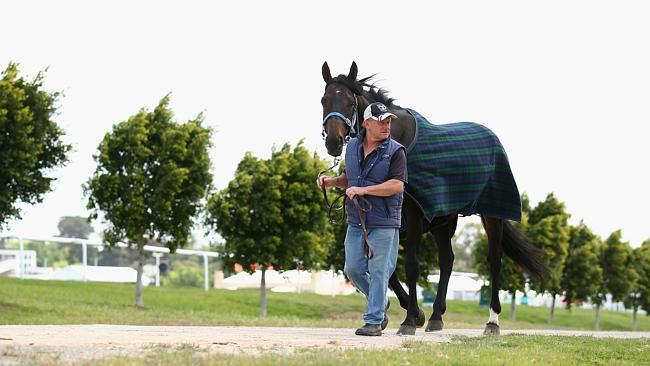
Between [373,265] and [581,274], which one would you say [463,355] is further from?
[581,274]

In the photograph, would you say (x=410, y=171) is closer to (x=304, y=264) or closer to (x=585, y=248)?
(x=304, y=264)

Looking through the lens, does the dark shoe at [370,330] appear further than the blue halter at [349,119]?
No

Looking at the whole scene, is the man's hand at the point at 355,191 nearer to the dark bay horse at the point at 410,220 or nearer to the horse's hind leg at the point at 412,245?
the dark bay horse at the point at 410,220

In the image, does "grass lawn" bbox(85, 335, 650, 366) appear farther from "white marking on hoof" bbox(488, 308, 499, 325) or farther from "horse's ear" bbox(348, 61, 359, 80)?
"horse's ear" bbox(348, 61, 359, 80)

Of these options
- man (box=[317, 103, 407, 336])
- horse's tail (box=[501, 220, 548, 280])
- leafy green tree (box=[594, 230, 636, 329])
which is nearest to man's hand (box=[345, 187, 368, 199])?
man (box=[317, 103, 407, 336])

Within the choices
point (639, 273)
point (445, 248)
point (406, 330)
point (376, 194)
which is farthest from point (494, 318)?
point (639, 273)

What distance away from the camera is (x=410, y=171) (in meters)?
11.2

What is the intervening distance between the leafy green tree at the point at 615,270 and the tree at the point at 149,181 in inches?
1129

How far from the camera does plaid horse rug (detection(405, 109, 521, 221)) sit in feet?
37.0

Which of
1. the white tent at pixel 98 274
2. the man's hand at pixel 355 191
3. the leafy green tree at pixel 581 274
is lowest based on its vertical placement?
the white tent at pixel 98 274

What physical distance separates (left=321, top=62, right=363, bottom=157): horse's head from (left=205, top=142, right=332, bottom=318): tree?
2264cm

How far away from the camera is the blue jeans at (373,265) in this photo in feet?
31.1

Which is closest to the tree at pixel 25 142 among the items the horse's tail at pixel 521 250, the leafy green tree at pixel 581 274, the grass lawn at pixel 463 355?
the horse's tail at pixel 521 250

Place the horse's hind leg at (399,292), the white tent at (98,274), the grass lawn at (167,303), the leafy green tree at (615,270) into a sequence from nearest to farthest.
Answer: the horse's hind leg at (399,292), the grass lawn at (167,303), the leafy green tree at (615,270), the white tent at (98,274)
